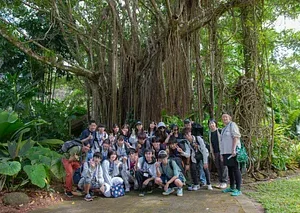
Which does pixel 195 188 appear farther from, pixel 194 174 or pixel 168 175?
pixel 168 175

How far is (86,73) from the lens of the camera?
267 inches

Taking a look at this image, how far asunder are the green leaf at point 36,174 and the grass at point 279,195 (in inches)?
108

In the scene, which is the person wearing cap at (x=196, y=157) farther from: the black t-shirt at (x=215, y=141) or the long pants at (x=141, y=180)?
the long pants at (x=141, y=180)

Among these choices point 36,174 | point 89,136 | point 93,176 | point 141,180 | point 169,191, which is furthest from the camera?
point 89,136

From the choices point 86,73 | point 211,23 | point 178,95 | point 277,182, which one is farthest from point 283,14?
point 86,73

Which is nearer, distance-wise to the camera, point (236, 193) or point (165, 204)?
point (165, 204)

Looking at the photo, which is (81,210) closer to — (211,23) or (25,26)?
(211,23)

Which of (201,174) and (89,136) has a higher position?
(89,136)

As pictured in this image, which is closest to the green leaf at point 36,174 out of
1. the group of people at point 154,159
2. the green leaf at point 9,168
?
the green leaf at point 9,168

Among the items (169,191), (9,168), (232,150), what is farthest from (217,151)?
(9,168)

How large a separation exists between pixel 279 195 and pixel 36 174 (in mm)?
3223

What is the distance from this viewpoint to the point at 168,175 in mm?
4461

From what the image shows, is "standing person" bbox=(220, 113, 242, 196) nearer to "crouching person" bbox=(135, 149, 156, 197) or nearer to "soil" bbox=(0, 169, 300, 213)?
"soil" bbox=(0, 169, 300, 213)

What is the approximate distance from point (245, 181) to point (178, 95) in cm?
194
